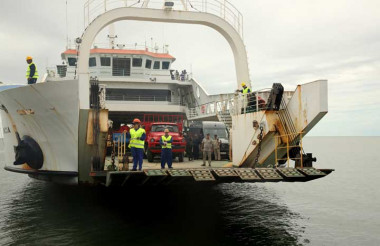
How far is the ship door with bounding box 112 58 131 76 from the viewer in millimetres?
23156

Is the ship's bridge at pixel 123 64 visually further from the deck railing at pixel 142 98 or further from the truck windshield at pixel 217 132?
the truck windshield at pixel 217 132

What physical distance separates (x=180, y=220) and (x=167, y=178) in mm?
2797

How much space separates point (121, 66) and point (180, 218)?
13.7 m

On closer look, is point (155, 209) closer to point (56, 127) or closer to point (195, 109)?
point (56, 127)

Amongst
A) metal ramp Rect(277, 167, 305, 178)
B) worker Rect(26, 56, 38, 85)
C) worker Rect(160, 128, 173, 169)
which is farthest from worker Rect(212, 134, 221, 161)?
worker Rect(26, 56, 38, 85)

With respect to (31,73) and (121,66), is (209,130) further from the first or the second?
(121,66)

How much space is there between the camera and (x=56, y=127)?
11.1 meters

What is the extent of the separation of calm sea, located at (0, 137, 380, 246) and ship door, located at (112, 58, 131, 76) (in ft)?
27.1

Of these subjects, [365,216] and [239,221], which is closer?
[239,221]

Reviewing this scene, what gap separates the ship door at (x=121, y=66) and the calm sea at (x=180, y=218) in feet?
27.1

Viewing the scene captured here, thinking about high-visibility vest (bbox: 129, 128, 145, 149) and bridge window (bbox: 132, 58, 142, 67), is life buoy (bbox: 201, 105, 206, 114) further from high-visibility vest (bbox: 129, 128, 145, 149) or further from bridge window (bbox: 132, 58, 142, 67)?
high-visibility vest (bbox: 129, 128, 145, 149)

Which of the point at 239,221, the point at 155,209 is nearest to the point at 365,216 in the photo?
the point at 239,221

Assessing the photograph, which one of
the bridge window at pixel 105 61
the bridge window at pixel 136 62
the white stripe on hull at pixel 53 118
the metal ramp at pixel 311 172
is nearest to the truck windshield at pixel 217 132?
the metal ramp at pixel 311 172

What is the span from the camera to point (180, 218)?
12125mm
